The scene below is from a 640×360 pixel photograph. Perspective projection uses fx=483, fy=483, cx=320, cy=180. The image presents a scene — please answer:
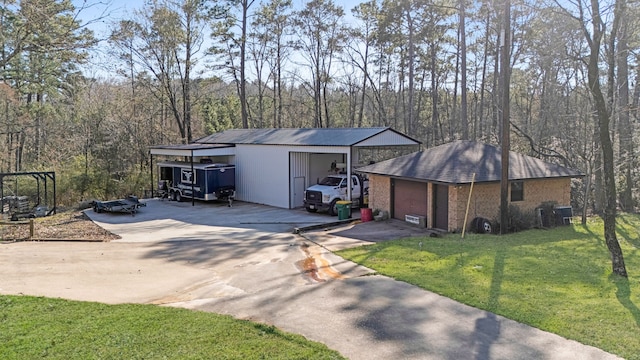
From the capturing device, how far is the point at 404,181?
18.9 metres

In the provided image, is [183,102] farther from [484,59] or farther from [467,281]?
[467,281]

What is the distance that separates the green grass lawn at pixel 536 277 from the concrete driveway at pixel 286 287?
44cm

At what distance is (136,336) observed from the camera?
6.51m

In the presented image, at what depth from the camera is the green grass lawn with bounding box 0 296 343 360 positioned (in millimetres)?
5949

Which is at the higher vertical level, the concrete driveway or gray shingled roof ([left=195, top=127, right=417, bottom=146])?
gray shingled roof ([left=195, top=127, right=417, bottom=146])

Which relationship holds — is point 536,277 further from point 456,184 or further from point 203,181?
point 203,181

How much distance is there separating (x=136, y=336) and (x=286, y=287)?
3.72 meters

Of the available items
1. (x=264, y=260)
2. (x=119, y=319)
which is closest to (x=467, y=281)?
(x=264, y=260)

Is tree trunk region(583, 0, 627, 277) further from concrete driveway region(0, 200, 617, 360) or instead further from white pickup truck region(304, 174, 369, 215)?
white pickup truck region(304, 174, 369, 215)

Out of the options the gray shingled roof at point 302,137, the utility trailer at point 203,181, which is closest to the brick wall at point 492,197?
the gray shingled roof at point 302,137

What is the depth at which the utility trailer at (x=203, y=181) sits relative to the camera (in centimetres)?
2508

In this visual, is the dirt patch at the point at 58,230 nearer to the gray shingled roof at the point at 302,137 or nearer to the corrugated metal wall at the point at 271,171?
the corrugated metal wall at the point at 271,171

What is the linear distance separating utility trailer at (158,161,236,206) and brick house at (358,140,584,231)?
8.77 m

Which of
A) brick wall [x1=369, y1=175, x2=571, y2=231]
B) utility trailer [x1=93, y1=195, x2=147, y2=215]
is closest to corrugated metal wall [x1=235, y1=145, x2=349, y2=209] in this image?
brick wall [x1=369, y1=175, x2=571, y2=231]
